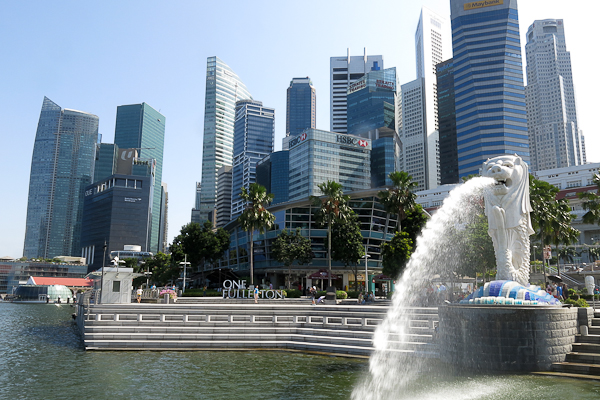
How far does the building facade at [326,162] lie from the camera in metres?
155

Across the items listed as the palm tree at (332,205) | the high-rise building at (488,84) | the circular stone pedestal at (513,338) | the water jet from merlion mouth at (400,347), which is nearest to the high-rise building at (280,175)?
the high-rise building at (488,84)

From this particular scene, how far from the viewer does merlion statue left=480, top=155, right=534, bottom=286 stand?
21109 mm

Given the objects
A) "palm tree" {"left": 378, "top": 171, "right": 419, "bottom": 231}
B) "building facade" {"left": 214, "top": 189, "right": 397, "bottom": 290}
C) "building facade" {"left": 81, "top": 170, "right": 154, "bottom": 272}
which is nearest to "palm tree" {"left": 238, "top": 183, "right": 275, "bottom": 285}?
"building facade" {"left": 214, "top": 189, "right": 397, "bottom": 290}

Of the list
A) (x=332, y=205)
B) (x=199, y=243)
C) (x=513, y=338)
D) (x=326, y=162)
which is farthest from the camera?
(x=326, y=162)

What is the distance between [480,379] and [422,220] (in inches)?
1419

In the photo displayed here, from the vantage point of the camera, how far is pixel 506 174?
21.1 meters

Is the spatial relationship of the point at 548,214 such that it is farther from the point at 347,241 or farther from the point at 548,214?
the point at 347,241

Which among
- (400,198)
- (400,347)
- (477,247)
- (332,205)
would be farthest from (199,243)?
(400,347)

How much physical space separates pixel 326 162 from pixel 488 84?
6398cm

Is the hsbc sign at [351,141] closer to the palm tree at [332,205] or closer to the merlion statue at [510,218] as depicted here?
the palm tree at [332,205]

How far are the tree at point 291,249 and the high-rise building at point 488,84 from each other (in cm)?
10797

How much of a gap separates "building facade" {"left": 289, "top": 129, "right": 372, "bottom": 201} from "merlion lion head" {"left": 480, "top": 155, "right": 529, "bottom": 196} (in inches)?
5080

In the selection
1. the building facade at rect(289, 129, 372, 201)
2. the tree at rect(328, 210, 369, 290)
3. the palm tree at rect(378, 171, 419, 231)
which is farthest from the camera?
the building facade at rect(289, 129, 372, 201)

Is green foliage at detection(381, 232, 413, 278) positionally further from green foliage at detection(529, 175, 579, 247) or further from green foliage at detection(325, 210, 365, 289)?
green foliage at detection(529, 175, 579, 247)
